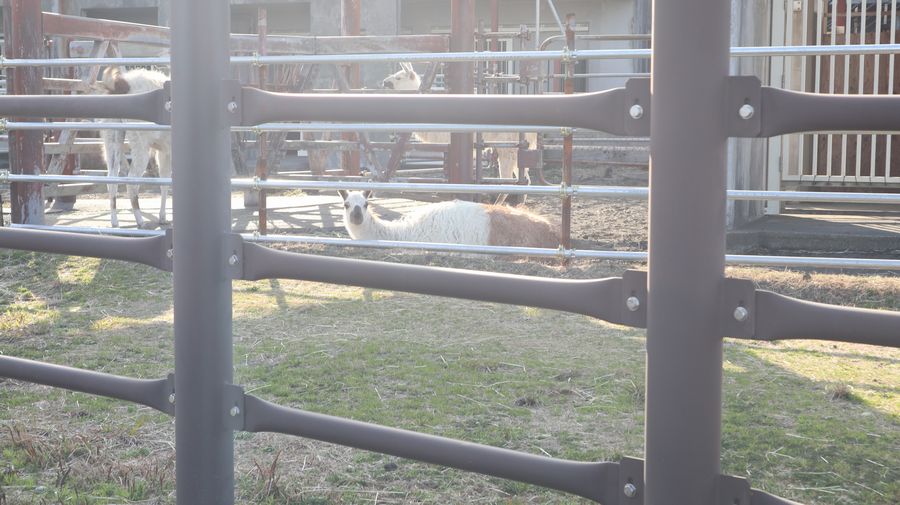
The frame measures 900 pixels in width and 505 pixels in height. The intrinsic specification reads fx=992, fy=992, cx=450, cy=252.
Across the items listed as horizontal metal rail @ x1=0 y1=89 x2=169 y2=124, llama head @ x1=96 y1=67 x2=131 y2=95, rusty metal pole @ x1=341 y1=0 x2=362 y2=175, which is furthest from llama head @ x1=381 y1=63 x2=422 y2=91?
horizontal metal rail @ x1=0 y1=89 x2=169 y2=124

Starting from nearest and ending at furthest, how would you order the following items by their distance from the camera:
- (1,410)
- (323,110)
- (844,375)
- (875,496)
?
(323,110) → (875,496) → (1,410) → (844,375)

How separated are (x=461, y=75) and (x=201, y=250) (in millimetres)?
6387

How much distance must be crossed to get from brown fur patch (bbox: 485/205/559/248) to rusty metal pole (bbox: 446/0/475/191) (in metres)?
1.40

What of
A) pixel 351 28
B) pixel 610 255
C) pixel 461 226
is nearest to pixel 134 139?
pixel 351 28

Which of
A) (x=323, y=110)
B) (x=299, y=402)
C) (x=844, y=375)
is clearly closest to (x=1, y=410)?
(x=299, y=402)

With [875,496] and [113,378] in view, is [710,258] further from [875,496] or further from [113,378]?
[875,496]

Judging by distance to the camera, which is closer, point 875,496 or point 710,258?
point 710,258

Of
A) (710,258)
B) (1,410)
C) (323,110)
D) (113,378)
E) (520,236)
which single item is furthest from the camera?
(520,236)

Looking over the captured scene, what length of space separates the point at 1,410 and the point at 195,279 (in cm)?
186

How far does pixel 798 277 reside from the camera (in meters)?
4.81

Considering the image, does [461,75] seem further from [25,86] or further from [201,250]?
[201,250]

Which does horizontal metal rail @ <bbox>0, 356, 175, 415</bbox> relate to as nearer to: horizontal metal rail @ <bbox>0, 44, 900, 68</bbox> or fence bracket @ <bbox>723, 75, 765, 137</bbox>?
fence bracket @ <bbox>723, 75, 765, 137</bbox>

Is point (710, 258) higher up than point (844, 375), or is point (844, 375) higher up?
point (710, 258)

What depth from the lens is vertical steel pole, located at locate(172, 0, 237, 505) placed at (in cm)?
136
